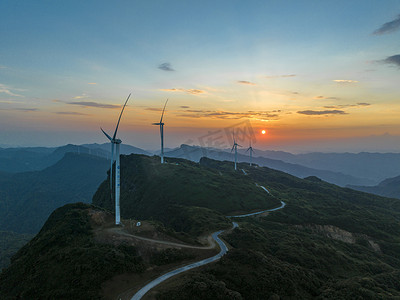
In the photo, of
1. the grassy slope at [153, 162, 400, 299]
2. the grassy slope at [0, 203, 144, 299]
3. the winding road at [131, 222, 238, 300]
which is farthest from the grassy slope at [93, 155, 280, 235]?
the grassy slope at [0, 203, 144, 299]

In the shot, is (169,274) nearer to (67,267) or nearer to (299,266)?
(67,267)

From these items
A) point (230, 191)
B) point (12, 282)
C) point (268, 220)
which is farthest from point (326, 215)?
point (12, 282)

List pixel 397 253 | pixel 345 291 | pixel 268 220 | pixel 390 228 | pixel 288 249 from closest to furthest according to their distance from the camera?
pixel 345 291
pixel 288 249
pixel 397 253
pixel 268 220
pixel 390 228

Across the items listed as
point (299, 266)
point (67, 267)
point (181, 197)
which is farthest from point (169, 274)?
point (181, 197)

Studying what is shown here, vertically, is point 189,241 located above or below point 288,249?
above

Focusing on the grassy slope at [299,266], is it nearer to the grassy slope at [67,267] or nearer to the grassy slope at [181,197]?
the grassy slope at [67,267]

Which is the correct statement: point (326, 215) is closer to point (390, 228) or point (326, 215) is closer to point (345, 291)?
point (390, 228)
